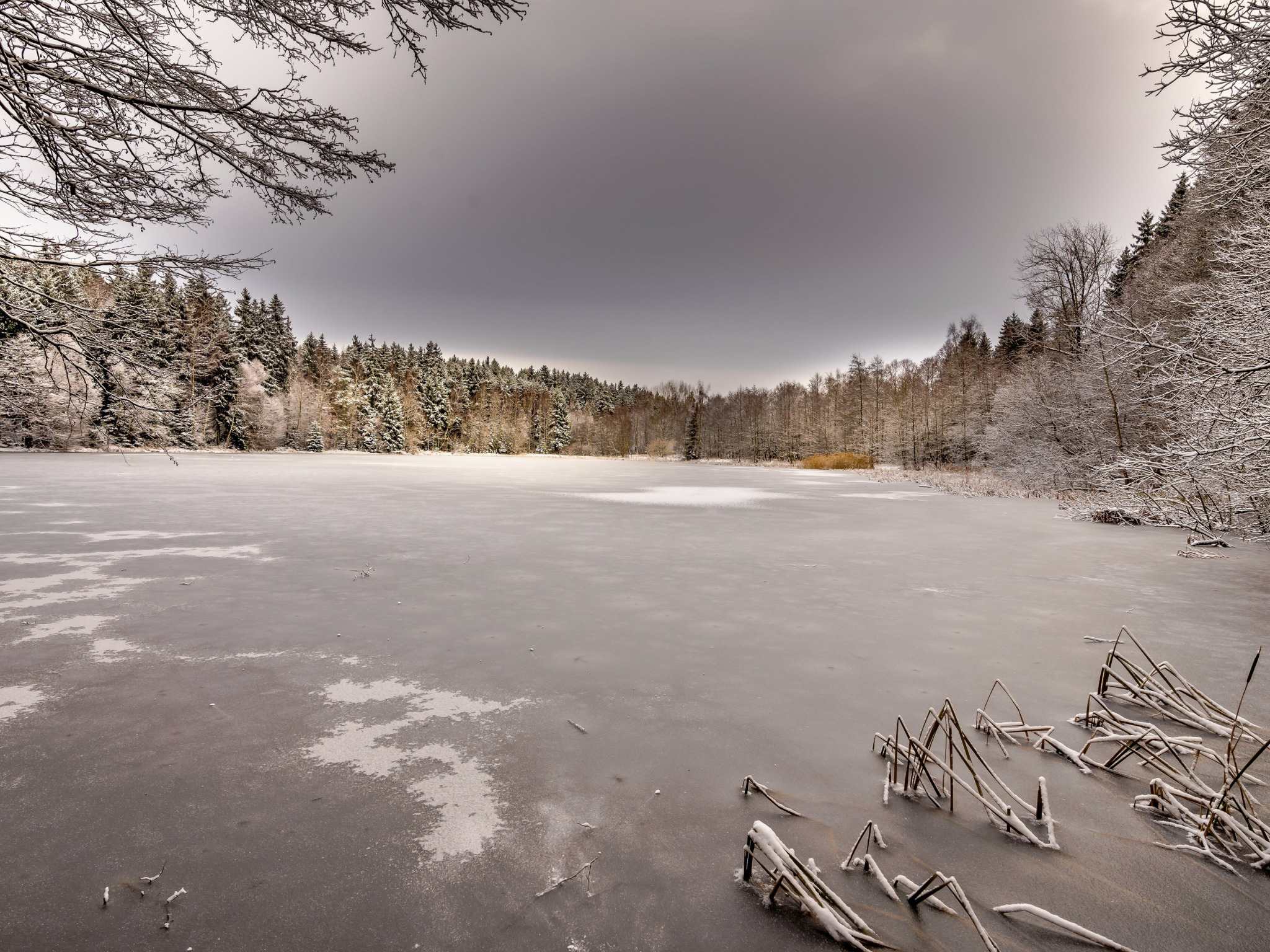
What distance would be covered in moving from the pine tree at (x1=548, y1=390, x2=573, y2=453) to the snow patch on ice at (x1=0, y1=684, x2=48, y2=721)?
265 ft

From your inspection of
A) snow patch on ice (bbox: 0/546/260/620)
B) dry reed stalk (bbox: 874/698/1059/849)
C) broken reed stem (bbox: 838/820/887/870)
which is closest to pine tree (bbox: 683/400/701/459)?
snow patch on ice (bbox: 0/546/260/620)

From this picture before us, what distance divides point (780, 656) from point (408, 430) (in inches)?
2610

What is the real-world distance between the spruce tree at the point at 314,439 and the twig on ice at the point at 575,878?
5631 cm

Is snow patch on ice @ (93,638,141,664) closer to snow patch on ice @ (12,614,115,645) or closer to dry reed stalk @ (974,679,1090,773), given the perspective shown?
snow patch on ice @ (12,614,115,645)

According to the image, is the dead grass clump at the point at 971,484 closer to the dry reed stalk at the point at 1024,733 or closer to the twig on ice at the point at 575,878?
the dry reed stalk at the point at 1024,733

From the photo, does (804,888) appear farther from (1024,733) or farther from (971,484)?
(971,484)

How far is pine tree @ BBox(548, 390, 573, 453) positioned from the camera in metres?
83.6

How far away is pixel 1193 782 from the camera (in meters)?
2.26

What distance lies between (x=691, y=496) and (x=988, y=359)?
151ft

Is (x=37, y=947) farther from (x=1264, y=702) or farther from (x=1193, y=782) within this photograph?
(x=1264, y=702)

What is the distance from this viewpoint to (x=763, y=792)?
2.25 metres

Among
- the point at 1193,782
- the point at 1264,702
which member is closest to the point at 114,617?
the point at 1193,782

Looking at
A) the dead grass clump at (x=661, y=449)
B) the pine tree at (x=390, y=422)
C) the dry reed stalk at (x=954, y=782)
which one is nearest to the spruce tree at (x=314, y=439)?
the pine tree at (x=390, y=422)

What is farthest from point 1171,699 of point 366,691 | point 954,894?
point 366,691
